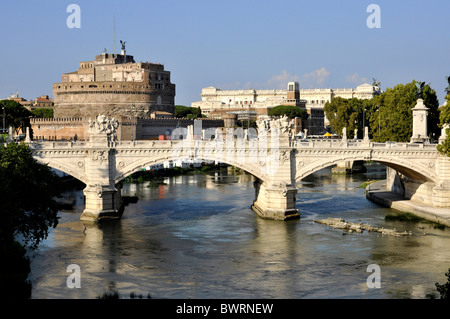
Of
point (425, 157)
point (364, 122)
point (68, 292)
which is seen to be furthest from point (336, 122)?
point (68, 292)

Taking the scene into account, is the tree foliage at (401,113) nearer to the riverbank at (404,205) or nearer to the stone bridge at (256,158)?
the riverbank at (404,205)

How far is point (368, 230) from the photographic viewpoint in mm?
41656

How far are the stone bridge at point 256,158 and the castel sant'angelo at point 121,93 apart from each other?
191 ft

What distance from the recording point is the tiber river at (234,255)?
29891mm

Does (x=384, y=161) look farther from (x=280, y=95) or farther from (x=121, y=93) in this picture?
(x=280, y=95)

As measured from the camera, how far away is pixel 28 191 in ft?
113

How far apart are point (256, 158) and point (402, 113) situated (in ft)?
70.1

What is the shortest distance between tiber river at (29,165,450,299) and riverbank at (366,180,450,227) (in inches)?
A: 36.9

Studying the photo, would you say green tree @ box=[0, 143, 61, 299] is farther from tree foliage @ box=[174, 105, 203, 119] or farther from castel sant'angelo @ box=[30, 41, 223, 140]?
tree foliage @ box=[174, 105, 203, 119]

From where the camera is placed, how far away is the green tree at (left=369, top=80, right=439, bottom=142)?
202 feet

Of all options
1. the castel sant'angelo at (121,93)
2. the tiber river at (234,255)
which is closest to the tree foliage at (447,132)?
the tiber river at (234,255)

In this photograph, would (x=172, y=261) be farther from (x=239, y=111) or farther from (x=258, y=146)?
(x=239, y=111)
